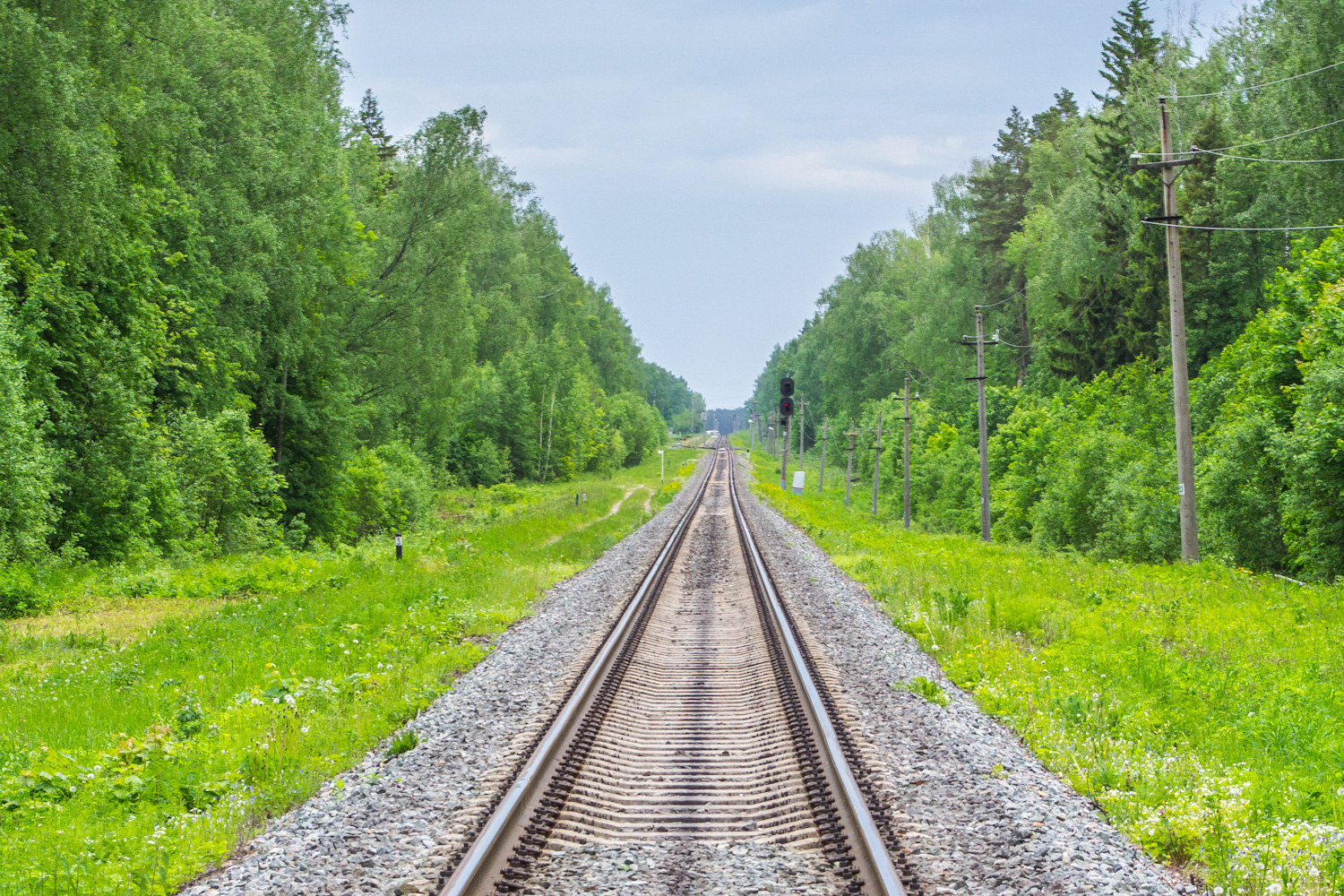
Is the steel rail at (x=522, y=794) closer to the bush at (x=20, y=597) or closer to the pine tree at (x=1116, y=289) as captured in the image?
the bush at (x=20, y=597)

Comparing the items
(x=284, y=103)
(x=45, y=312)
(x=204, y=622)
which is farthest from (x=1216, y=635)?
(x=284, y=103)

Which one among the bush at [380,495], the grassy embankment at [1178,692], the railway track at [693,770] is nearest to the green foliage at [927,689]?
the grassy embankment at [1178,692]

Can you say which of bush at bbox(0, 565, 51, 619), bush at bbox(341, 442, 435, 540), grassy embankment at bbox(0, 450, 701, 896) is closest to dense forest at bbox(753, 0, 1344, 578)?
grassy embankment at bbox(0, 450, 701, 896)

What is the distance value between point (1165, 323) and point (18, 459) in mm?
35121

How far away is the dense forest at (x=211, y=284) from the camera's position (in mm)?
16828

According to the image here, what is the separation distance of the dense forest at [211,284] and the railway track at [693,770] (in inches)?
448

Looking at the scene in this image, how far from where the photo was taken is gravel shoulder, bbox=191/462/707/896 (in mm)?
5277

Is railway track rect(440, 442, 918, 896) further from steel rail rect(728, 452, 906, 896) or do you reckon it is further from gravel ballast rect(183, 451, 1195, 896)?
gravel ballast rect(183, 451, 1195, 896)

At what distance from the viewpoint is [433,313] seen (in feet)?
117

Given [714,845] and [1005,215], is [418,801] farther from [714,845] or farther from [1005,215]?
[1005,215]

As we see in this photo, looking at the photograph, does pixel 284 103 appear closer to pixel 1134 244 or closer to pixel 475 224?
pixel 475 224

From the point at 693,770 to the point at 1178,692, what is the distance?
4.90m

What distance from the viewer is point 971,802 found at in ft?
20.9

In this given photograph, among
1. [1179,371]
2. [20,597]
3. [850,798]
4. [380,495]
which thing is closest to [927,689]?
[850,798]
